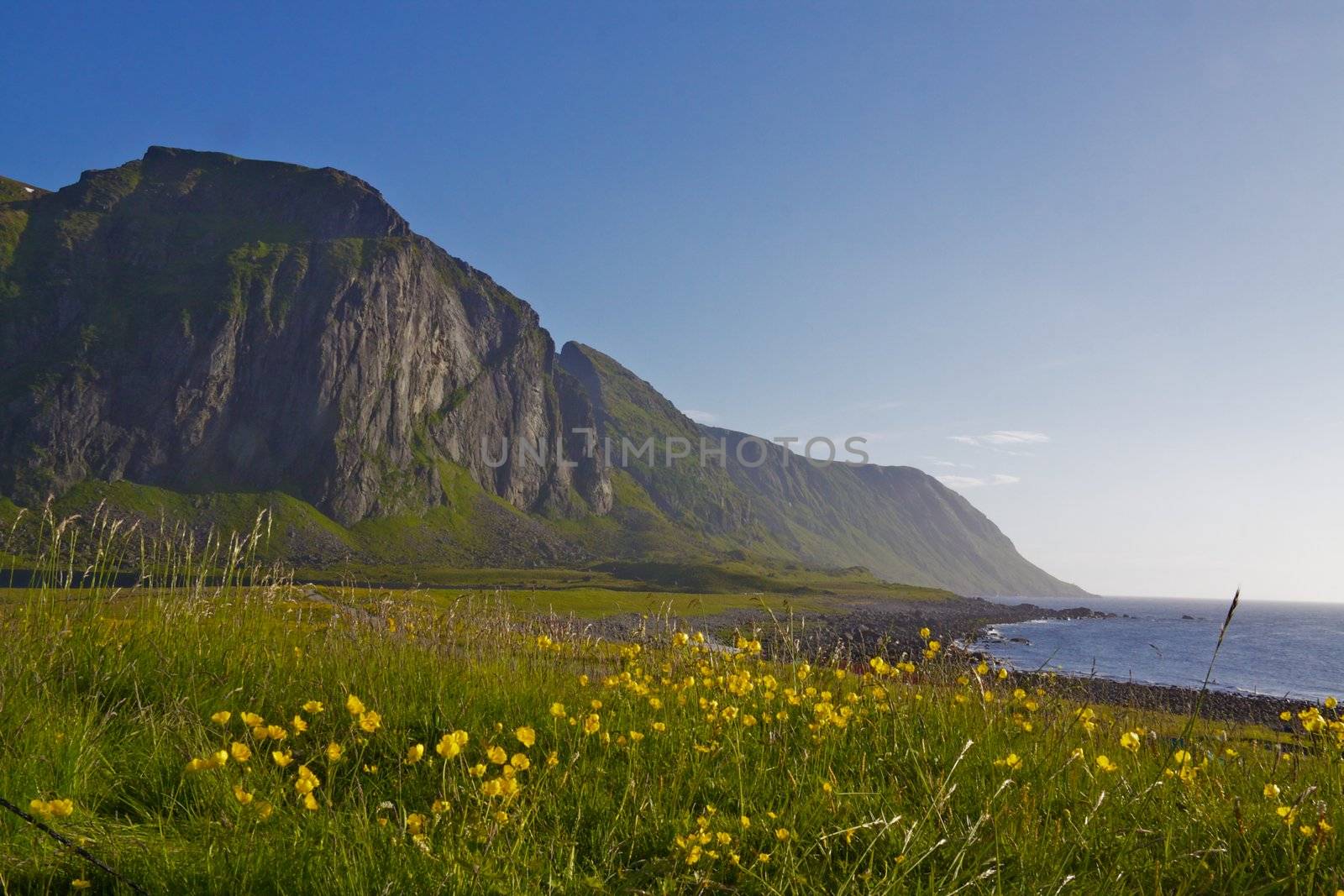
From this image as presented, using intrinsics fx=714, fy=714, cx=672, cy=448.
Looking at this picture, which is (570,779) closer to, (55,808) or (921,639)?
(55,808)

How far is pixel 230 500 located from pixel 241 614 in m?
201

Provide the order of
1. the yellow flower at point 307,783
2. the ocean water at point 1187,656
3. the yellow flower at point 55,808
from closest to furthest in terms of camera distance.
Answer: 1. the yellow flower at point 55,808
2. the yellow flower at point 307,783
3. the ocean water at point 1187,656

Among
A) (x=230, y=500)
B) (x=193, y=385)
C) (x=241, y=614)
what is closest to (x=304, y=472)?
(x=230, y=500)

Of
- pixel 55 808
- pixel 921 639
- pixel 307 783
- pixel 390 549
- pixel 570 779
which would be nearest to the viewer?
pixel 55 808

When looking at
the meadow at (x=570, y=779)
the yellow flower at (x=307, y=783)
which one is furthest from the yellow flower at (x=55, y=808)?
the yellow flower at (x=307, y=783)

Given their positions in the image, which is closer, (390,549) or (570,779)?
(570,779)

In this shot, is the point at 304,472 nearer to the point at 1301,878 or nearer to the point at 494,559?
the point at 494,559

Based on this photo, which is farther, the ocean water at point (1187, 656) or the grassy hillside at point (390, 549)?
the grassy hillside at point (390, 549)

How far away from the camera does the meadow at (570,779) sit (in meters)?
3.22

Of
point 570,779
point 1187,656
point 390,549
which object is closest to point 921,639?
point 1187,656

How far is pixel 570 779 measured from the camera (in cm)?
446

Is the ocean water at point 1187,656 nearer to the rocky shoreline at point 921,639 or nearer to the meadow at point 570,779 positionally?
the rocky shoreline at point 921,639

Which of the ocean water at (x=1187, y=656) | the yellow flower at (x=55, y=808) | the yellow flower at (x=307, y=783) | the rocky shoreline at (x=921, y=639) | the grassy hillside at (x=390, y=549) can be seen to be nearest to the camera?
the yellow flower at (x=55, y=808)

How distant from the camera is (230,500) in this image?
179125 millimetres
